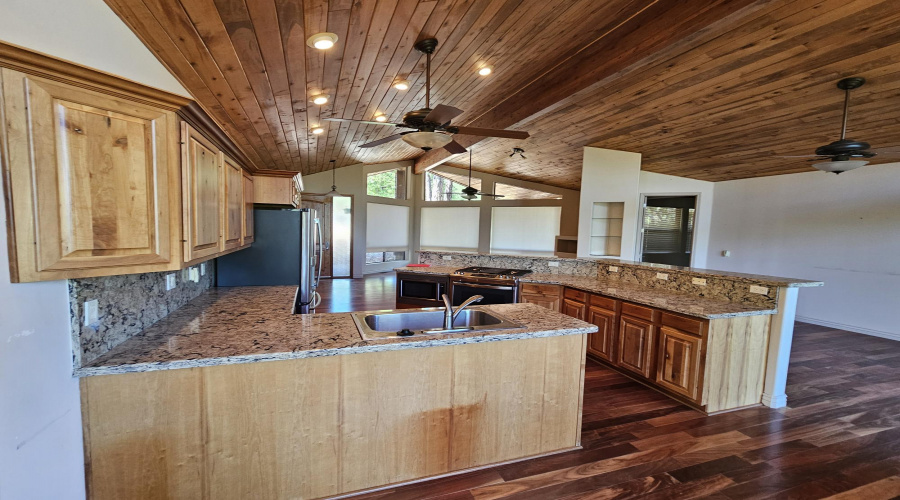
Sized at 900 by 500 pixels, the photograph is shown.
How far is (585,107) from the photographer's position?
4.16m

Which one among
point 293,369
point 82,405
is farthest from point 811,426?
point 82,405

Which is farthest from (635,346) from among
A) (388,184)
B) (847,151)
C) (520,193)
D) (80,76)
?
(388,184)

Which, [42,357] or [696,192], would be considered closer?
[42,357]

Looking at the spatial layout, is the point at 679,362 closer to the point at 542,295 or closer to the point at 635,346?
the point at 635,346

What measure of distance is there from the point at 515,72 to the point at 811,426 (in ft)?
12.2

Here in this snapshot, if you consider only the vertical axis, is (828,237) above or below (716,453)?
above

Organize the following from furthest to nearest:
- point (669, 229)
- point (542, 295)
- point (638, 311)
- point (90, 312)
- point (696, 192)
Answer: point (669, 229)
point (696, 192)
point (542, 295)
point (638, 311)
point (90, 312)

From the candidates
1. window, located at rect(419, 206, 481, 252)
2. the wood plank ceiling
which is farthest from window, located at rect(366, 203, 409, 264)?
the wood plank ceiling

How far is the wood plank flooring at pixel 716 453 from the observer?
1952 millimetres

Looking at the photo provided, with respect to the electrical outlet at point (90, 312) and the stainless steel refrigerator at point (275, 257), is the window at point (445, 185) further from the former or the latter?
the electrical outlet at point (90, 312)

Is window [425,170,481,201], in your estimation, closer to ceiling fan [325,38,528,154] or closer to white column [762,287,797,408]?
ceiling fan [325,38,528,154]

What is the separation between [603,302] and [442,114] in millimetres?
2405

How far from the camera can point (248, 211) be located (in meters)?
2.95

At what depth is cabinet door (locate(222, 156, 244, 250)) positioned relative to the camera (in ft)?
7.23
